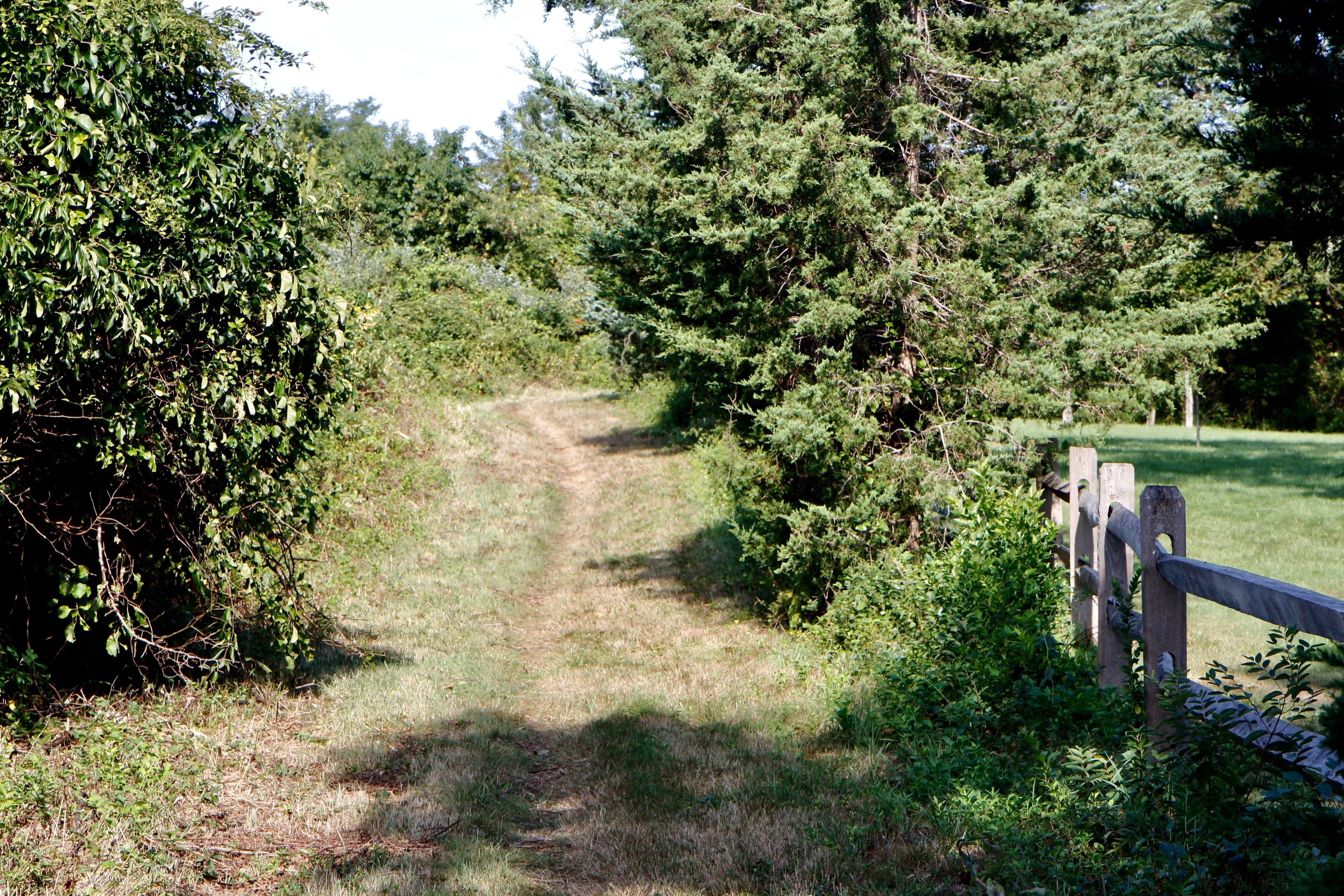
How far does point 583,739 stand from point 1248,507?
1407cm

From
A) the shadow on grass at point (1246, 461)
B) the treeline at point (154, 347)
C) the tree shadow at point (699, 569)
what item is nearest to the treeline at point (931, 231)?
the tree shadow at point (699, 569)

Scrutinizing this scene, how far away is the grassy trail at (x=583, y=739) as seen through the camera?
5141 millimetres

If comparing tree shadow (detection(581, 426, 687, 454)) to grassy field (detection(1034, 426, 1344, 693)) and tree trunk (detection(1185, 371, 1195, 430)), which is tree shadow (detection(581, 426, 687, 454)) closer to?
grassy field (detection(1034, 426, 1344, 693))

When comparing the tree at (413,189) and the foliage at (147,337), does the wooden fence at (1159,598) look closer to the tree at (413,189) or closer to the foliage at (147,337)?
the foliage at (147,337)

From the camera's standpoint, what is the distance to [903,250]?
29.5ft

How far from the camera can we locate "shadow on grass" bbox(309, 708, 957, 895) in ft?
16.3

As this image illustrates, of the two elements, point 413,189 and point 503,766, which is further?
point 413,189

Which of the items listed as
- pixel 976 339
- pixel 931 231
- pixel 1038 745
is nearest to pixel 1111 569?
pixel 1038 745

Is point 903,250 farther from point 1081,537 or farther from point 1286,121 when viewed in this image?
point 1286,121

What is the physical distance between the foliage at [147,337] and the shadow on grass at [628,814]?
178 cm

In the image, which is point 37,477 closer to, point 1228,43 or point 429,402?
point 1228,43

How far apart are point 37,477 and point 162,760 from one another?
187 cm

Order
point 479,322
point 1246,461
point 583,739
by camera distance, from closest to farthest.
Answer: point 583,739, point 1246,461, point 479,322

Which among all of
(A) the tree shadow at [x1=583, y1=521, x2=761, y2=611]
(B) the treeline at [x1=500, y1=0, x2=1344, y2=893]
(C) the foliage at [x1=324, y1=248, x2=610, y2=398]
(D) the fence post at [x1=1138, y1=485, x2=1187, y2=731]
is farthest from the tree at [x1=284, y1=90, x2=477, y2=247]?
(D) the fence post at [x1=1138, y1=485, x2=1187, y2=731]
